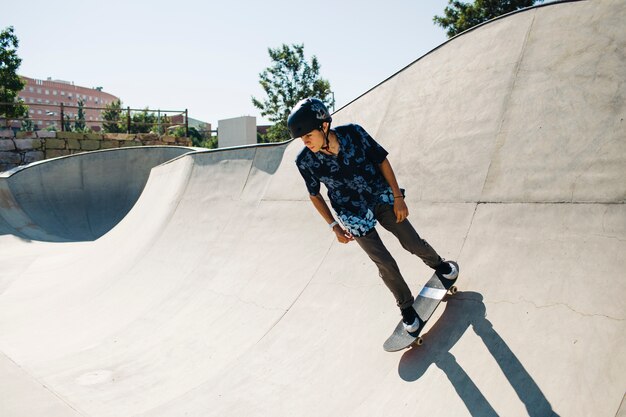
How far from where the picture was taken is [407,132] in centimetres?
552

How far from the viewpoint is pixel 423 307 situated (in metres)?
3.65

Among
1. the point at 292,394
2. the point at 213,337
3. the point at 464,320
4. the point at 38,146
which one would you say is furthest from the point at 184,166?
the point at 38,146

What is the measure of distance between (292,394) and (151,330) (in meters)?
2.73

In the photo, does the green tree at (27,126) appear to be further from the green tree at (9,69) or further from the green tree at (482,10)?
the green tree at (482,10)

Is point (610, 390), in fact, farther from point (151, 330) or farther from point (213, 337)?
point (151, 330)

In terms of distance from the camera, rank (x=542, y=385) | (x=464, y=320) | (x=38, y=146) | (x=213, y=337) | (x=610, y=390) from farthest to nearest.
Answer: (x=38, y=146), (x=213, y=337), (x=464, y=320), (x=542, y=385), (x=610, y=390)

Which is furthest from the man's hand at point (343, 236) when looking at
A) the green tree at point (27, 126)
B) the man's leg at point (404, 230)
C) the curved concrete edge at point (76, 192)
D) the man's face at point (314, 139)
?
the green tree at point (27, 126)

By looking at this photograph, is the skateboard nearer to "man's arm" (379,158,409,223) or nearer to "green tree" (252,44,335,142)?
"man's arm" (379,158,409,223)

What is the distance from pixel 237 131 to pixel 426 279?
23.3m

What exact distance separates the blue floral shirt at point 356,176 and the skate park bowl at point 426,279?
37.5 inches

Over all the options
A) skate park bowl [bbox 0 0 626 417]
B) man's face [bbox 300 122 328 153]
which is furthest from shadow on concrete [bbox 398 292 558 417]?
man's face [bbox 300 122 328 153]

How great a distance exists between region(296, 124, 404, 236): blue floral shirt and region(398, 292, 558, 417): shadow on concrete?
87 centimetres

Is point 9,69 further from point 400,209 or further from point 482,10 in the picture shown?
point 400,209

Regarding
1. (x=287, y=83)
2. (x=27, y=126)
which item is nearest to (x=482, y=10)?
(x=287, y=83)
